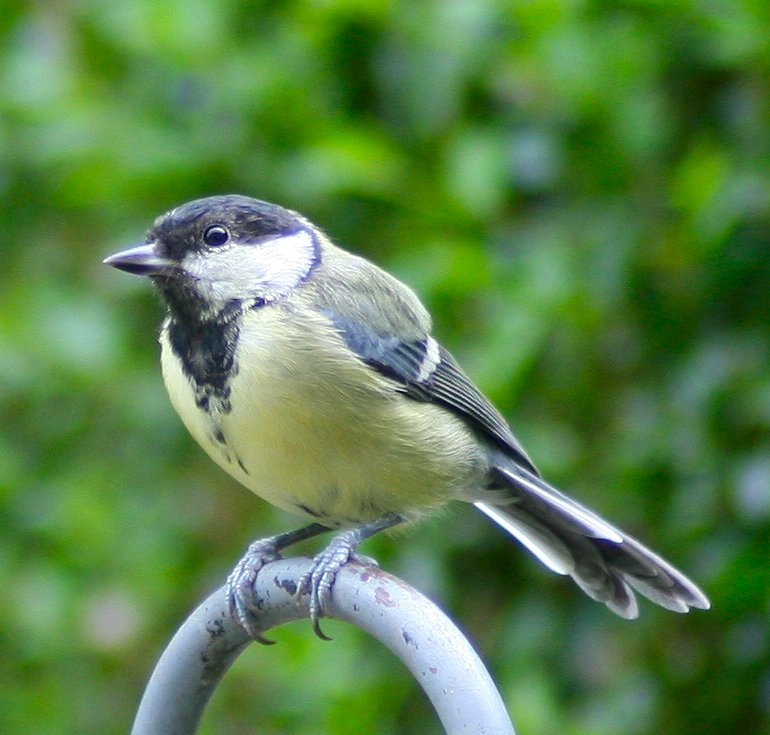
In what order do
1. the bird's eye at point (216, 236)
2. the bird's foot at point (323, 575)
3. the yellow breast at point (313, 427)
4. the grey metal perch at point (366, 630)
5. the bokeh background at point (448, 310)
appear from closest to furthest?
the grey metal perch at point (366, 630), the bird's foot at point (323, 575), the yellow breast at point (313, 427), the bird's eye at point (216, 236), the bokeh background at point (448, 310)

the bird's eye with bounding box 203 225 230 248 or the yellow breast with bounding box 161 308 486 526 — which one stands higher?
the bird's eye with bounding box 203 225 230 248

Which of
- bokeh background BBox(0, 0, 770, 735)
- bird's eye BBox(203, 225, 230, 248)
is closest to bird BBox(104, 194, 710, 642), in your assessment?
bird's eye BBox(203, 225, 230, 248)

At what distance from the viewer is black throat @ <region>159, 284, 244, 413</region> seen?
1717 millimetres

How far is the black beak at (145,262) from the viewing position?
1.76 meters

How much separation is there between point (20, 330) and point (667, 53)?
1283mm

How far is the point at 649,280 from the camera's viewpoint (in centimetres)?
224

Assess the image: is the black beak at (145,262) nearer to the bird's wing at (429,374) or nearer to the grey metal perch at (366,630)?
the bird's wing at (429,374)

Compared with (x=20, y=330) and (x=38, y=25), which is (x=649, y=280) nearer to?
(x=20, y=330)

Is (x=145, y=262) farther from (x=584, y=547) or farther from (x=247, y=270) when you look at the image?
(x=584, y=547)

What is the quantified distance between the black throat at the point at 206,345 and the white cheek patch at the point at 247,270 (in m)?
0.02

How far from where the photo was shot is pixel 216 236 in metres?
1.82

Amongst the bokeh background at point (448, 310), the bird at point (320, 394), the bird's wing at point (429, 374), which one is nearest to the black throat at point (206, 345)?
the bird at point (320, 394)

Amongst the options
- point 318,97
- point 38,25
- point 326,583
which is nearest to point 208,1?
point 318,97

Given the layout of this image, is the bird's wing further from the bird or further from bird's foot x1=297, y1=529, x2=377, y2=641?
bird's foot x1=297, y1=529, x2=377, y2=641
